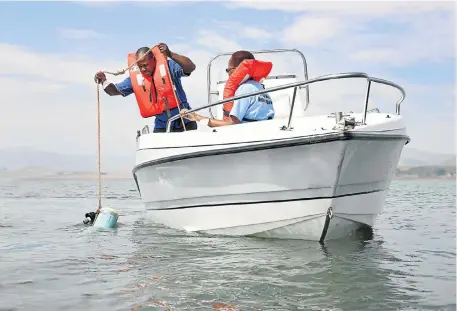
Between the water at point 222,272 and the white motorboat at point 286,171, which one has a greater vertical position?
the white motorboat at point 286,171

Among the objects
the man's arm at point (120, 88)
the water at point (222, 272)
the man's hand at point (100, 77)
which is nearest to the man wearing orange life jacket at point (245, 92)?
the water at point (222, 272)

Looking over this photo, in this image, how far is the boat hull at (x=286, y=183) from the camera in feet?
17.6

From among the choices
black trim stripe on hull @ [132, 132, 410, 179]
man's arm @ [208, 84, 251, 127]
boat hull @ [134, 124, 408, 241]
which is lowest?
boat hull @ [134, 124, 408, 241]

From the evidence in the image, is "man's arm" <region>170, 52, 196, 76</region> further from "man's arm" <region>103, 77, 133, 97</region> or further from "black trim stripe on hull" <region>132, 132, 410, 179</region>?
"black trim stripe on hull" <region>132, 132, 410, 179</region>

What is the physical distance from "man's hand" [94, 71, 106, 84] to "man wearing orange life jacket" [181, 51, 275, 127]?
7.08 ft

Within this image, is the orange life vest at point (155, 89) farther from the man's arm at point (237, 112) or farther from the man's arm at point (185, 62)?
the man's arm at point (237, 112)

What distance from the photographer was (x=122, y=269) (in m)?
4.79

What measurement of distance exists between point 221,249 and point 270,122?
4.50ft

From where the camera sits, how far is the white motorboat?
17.5 ft

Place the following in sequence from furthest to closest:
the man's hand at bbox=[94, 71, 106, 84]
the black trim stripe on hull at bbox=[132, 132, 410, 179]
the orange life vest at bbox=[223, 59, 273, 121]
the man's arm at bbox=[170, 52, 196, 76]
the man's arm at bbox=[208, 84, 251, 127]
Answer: the man's hand at bbox=[94, 71, 106, 84], the man's arm at bbox=[170, 52, 196, 76], the orange life vest at bbox=[223, 59, 273, 121], the man's arm at bbox=[208, 84, 251, 127], the black trim stripe on hull at bbox=[132, 132, 410, 179]

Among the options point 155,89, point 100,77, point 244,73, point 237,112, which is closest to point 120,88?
point 100,77

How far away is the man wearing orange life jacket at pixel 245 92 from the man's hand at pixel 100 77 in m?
2.16

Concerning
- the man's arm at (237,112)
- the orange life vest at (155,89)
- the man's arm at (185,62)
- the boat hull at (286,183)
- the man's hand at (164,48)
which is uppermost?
the man's hand at (164,48)

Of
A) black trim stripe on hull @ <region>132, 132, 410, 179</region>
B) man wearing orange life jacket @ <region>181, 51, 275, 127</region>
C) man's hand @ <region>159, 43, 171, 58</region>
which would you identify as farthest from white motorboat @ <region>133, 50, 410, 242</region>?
man's hand @ <region>159, 43, 171, 58</region>
